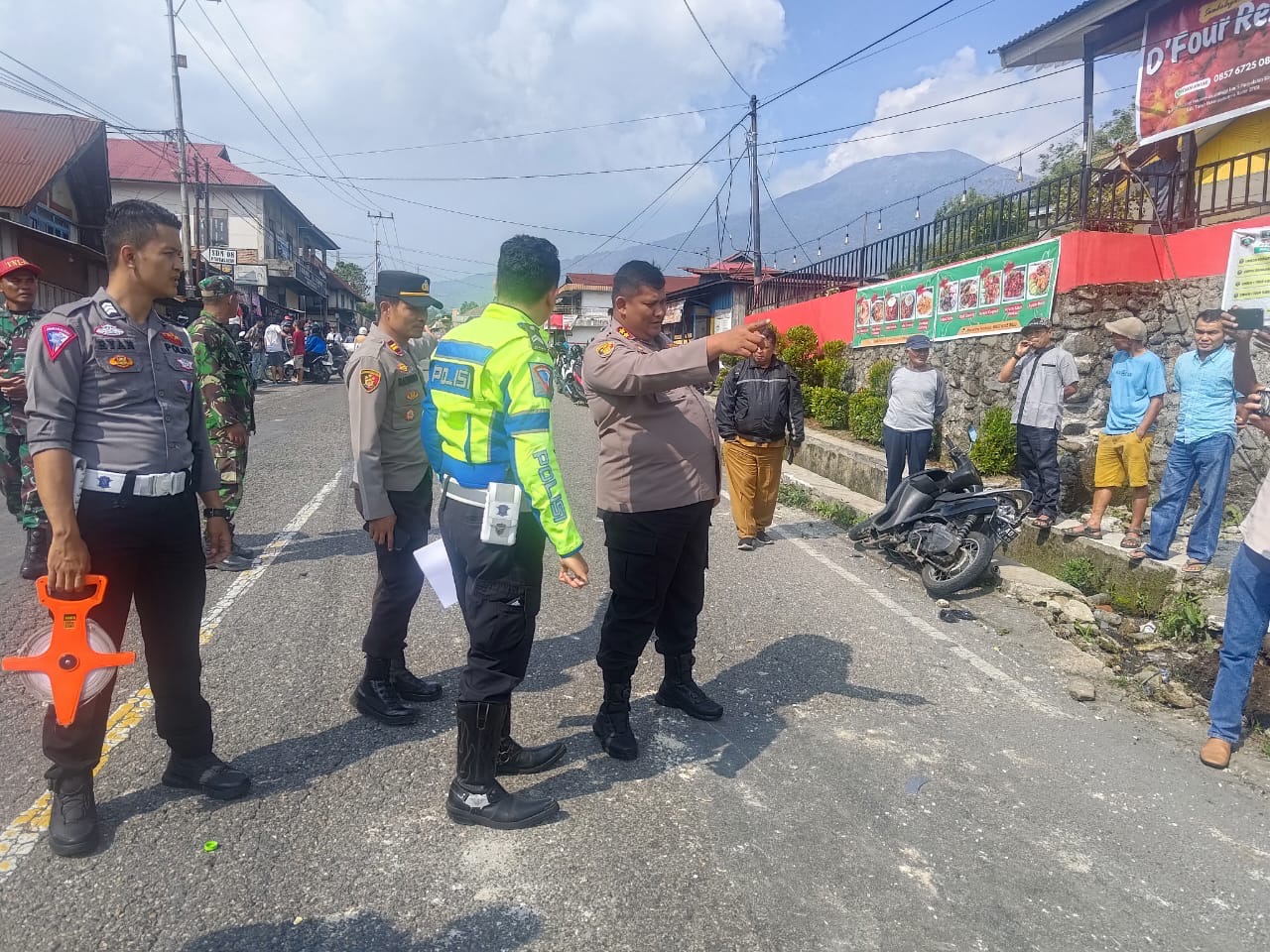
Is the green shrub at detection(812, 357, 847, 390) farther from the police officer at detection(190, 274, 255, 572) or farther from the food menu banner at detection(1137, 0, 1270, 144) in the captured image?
the police officer at detection(190, 274, 255, 572)

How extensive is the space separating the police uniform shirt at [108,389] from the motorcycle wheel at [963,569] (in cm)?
471

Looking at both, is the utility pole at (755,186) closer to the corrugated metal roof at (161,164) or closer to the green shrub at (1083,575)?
the green shrub at (1083,575)

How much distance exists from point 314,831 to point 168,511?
1.17 meters

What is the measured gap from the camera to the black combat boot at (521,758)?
307 cm

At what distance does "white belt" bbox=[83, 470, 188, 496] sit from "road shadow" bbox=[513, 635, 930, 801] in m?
1.65

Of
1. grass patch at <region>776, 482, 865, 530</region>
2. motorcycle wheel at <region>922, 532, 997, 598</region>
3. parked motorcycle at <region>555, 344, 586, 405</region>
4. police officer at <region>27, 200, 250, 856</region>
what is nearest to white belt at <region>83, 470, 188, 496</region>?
police officer at <region>27, 200, 250, 856</region>

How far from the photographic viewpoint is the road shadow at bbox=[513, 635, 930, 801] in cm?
315

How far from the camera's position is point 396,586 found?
3.46 m

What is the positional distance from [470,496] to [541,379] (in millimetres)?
463

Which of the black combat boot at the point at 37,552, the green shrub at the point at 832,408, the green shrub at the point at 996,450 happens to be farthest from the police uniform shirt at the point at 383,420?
the green shrub at the point at 832,408

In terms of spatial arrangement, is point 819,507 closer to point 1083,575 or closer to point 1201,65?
point 1083,575

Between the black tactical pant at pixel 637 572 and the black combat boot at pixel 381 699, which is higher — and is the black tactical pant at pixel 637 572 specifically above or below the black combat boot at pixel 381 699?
above

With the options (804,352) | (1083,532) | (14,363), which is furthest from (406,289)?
(804,352)

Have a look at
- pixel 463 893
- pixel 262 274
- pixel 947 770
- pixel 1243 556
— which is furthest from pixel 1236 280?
pixel 262 274
